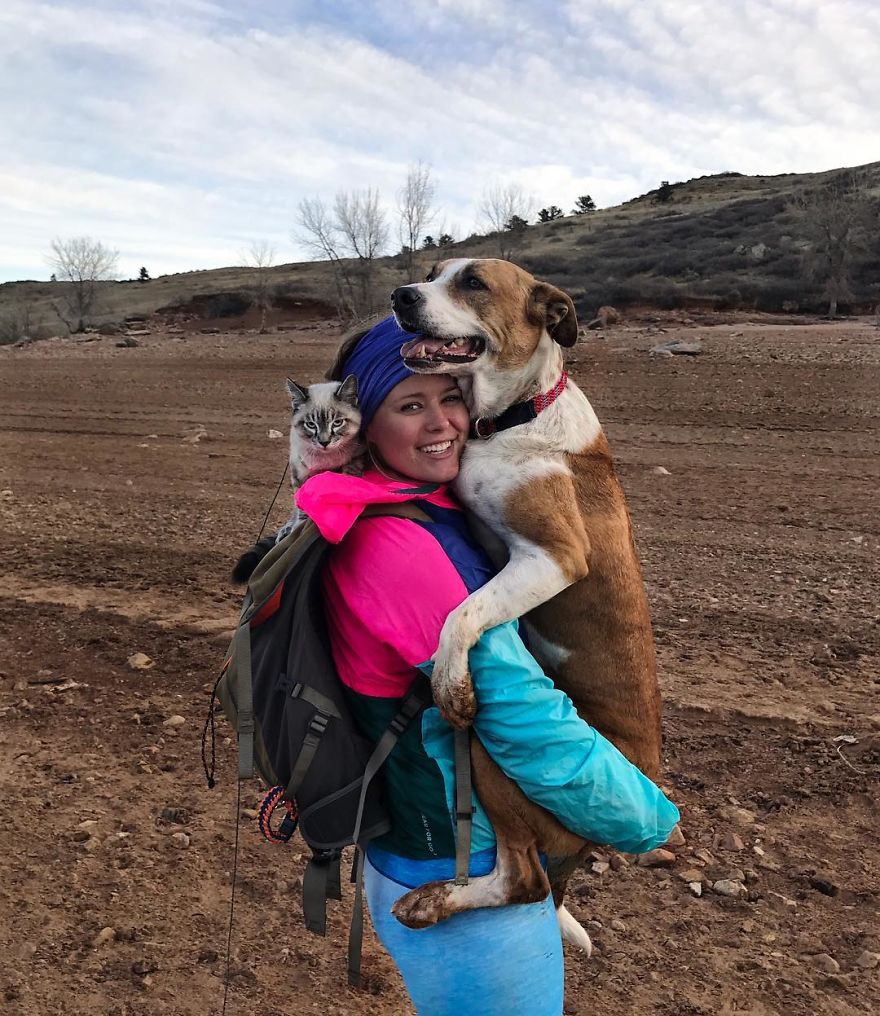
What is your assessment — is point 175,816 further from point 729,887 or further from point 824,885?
point 824,885

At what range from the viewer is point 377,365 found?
7.14 feet

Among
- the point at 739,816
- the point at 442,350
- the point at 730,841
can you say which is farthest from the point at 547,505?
the point at 739,816

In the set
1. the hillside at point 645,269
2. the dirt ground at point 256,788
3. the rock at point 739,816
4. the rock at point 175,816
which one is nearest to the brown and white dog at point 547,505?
the dirt ground at point 256,788

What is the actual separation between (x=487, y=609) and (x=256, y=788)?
10.1 feet

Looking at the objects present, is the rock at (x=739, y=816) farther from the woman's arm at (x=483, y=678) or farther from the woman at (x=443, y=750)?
the woman's arm at (x=483, y=678)

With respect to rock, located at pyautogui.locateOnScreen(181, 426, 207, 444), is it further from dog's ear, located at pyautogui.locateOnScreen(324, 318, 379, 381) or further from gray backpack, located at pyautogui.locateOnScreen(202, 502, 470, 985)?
gray backpack, located at pyautogui.locateOnScreen(202, 502, 470, 985)

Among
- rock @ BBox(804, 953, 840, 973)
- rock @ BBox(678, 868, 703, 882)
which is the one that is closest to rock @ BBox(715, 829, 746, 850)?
rock @ BBox(678, 868, 703, 882)

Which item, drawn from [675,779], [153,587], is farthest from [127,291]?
[675,779]

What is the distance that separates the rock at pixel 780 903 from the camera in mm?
3521

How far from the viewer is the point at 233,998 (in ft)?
10.4

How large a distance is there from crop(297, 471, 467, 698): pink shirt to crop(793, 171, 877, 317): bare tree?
94.7 feet

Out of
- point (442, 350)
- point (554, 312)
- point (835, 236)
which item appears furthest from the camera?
point (835, 236)

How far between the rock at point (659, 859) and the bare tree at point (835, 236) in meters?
27.0

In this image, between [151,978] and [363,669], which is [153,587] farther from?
[363,669]
